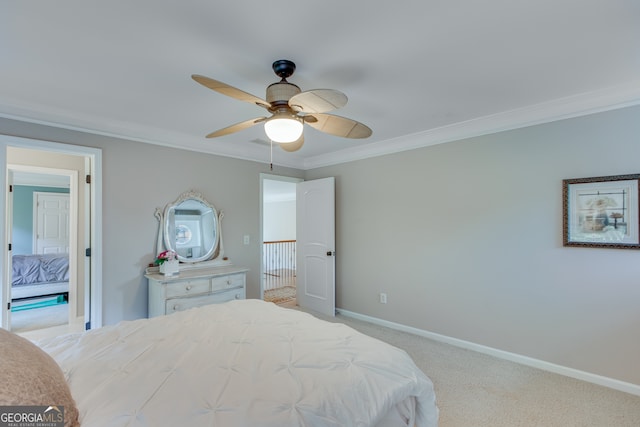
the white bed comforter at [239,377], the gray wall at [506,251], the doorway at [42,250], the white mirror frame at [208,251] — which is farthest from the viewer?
the doorway at [42,250]

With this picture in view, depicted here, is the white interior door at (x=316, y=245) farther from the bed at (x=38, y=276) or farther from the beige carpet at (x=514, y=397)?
the bed at (x=38, y=276)

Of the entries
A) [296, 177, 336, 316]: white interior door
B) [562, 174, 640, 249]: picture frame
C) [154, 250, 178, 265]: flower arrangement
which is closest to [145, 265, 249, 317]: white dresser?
[154, 250, 178, 265]: flower arrangement

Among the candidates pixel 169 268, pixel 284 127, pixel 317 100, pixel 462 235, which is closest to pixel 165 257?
pixel 169 268

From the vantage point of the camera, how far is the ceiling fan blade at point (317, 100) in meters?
1.59

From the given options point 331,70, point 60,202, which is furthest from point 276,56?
point 60,202

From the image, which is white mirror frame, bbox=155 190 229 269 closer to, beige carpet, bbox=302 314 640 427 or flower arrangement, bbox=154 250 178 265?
flower arrangement, bbox=154 250 178 265

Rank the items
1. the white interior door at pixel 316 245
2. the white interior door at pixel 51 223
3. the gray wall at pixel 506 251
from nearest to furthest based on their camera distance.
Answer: the gray wall at pixel 506 251 < the white interior door at pixel 316 245 < the white interior door at pixel 51 223

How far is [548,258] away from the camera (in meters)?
2.76

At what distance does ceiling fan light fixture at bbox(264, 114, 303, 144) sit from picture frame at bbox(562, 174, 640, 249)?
96.2 inches

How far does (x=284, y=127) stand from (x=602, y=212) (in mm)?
2688

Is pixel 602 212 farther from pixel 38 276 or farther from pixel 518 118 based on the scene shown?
pixel 38 276

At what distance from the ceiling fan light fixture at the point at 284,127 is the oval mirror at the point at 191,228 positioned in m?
2.20

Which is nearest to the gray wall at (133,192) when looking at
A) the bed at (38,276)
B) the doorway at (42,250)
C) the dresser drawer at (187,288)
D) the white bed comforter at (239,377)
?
the dresser drawer at (187,288)

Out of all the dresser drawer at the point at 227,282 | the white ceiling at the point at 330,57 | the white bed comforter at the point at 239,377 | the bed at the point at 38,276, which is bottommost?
the bed at the point at 38,276
